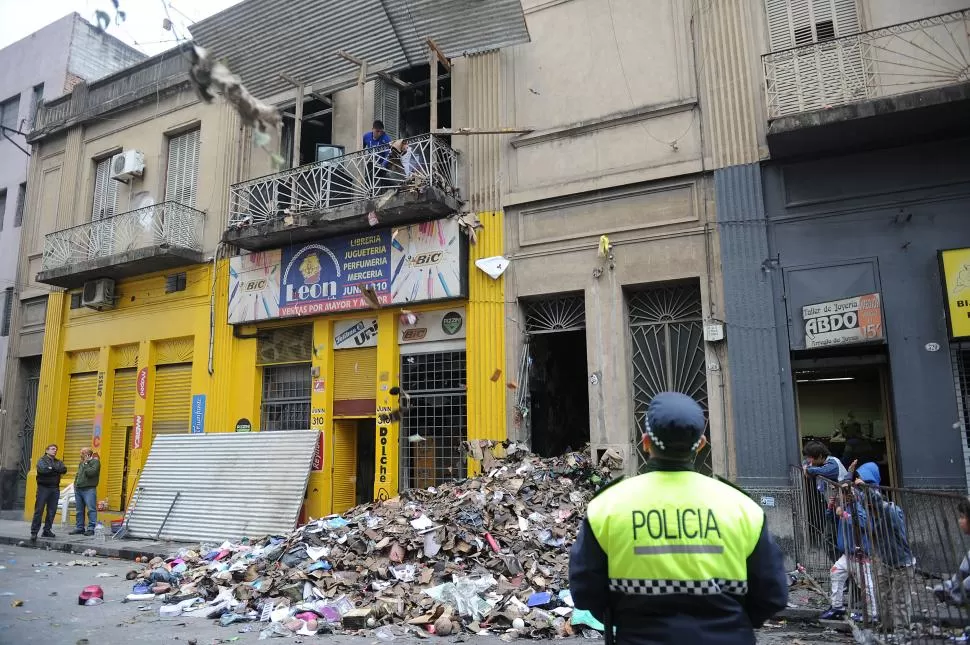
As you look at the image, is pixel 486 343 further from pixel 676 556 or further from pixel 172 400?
pixel 676 556

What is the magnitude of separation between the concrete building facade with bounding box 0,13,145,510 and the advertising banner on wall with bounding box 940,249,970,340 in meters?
19.9

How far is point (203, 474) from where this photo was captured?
41.6 feet

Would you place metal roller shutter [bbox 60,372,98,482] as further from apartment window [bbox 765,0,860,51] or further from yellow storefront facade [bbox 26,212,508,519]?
apartment window [bbox 765,0,860,51]

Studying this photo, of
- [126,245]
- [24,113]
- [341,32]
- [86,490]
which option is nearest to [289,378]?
[86,490]

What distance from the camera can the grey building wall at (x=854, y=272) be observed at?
8500mm

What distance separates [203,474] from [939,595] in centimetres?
1163

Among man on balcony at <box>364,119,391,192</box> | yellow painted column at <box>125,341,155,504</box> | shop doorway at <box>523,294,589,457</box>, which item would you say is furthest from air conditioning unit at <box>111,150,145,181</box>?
shop doorway at <box>523,294,589,457</box>

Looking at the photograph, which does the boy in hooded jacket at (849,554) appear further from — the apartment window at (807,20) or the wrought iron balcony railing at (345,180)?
the wrought iron balcony railing at (345,180)

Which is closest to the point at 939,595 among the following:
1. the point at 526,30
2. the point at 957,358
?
the point at 957,358

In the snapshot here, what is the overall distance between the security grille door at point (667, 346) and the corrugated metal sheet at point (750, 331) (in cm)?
59

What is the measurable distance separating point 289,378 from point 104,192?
8.10 m

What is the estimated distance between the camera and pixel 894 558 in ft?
17.2

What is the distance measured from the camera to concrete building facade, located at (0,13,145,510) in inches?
715

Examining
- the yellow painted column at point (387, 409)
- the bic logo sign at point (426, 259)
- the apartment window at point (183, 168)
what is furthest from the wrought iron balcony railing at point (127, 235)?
the bic logo sign at point (426, 259)
